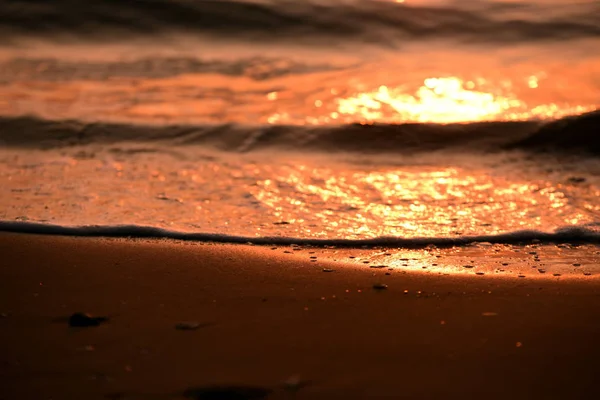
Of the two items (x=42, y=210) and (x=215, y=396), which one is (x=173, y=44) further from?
(x=215, y=396)

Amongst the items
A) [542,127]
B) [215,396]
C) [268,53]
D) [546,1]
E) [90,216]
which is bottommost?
[215,396]

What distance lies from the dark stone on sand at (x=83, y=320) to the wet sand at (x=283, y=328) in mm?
46

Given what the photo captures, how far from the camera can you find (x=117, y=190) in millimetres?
5152

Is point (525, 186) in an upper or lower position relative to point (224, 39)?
lower

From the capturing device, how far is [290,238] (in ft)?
14.1

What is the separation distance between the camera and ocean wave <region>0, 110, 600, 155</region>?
6.88 metres

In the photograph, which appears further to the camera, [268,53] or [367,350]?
[268,53]

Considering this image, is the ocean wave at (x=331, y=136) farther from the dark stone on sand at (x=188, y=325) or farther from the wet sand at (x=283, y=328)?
the dark stone on sand at (x=188, y=325)

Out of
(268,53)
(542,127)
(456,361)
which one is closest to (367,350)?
(456,361)

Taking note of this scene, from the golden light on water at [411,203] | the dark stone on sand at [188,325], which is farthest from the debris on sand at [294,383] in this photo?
the golden light on water at [411,203]

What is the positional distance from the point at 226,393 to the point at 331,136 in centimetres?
500

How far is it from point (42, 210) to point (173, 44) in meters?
5.46

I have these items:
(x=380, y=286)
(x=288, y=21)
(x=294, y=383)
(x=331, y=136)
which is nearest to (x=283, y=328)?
(x=294, y=383)

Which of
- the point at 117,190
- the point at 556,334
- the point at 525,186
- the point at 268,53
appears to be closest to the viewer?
the point at 556,334
